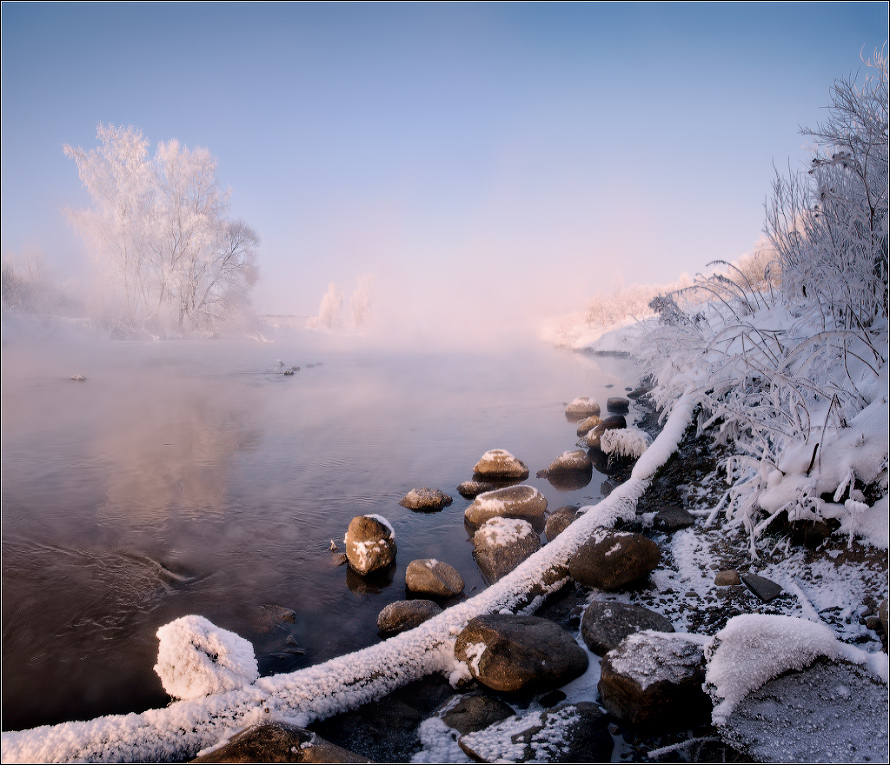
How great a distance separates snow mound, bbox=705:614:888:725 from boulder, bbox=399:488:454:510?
17.3 feet

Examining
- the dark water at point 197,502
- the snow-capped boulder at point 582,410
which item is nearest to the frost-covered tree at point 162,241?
the dark water at point 197,502

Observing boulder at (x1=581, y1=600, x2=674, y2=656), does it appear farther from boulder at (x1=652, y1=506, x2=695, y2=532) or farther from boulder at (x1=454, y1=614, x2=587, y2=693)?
boulder at (x1=652, y1=506, x2=695, y2=532)

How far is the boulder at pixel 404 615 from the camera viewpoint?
4.41m

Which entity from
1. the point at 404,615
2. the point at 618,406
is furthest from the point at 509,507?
the point at 618,406

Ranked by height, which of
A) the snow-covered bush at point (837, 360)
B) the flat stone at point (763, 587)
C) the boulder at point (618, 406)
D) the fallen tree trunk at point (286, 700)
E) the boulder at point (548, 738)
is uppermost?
the snow-covered bush at point (837, 360)

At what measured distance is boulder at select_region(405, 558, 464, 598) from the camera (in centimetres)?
506

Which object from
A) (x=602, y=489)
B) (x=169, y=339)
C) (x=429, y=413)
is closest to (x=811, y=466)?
(x=602, y=489)

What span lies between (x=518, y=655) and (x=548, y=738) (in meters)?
0.72

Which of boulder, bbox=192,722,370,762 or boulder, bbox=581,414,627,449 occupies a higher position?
boulder, bbox=581,414,627,449

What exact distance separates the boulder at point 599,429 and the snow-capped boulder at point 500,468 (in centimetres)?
297

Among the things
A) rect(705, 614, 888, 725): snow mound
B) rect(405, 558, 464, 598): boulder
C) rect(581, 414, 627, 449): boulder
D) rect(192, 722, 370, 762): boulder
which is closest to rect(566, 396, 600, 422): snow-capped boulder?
rect(581, 414, 627, 449): boulder

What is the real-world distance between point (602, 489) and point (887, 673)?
6143mm

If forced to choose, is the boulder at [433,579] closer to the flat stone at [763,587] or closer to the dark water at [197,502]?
the dark water at [197,502]

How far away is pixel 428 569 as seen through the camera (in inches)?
203
